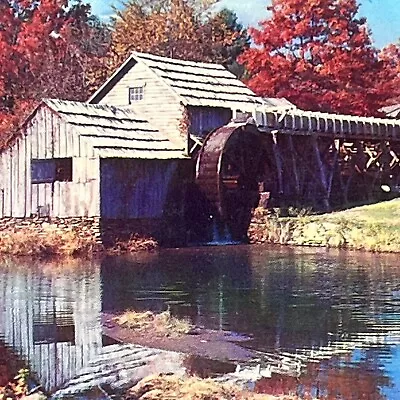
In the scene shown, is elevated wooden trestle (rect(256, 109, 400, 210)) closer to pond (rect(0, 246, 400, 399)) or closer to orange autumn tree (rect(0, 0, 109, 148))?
pond (rect(0, 246, 400, 399))

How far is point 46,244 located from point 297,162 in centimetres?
1013

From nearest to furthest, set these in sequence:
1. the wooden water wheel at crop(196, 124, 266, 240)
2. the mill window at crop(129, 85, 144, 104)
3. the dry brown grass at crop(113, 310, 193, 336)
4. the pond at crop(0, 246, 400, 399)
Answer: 1. the pond at crop(0, 246, 400, 399)
2. the dry brown grass at crop(113, 310, 193, 336)
3. the wooden water wheel at crop(196, 124, 266, 240)
4. the mill window at crop(129, 85, 144, 104)

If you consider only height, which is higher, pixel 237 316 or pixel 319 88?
pixel 319 88

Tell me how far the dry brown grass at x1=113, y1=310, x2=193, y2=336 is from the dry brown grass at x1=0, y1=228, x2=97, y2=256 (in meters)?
10.4

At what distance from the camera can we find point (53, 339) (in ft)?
44.4

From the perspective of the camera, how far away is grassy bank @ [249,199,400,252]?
2517cm

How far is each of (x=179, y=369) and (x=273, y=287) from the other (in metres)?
7.06

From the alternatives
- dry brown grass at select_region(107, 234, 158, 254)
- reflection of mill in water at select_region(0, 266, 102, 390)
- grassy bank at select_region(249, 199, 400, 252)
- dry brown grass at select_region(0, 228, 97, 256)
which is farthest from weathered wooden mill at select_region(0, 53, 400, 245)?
reflection of mill in water at select_region(0, 266, 102, 390)

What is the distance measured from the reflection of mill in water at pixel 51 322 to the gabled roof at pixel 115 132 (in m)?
7.16

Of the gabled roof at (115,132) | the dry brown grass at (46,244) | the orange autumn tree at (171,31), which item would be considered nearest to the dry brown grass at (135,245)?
the dry brown grass at (46,244)

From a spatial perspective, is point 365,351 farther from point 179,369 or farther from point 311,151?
point 311,151

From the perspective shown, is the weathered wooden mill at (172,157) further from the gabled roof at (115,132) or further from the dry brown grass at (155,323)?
the dry brown grass at (155,323)

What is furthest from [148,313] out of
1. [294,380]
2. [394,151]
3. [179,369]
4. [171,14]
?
[171,14]

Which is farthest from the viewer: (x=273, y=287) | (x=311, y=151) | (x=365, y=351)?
(x=311, y=151)
